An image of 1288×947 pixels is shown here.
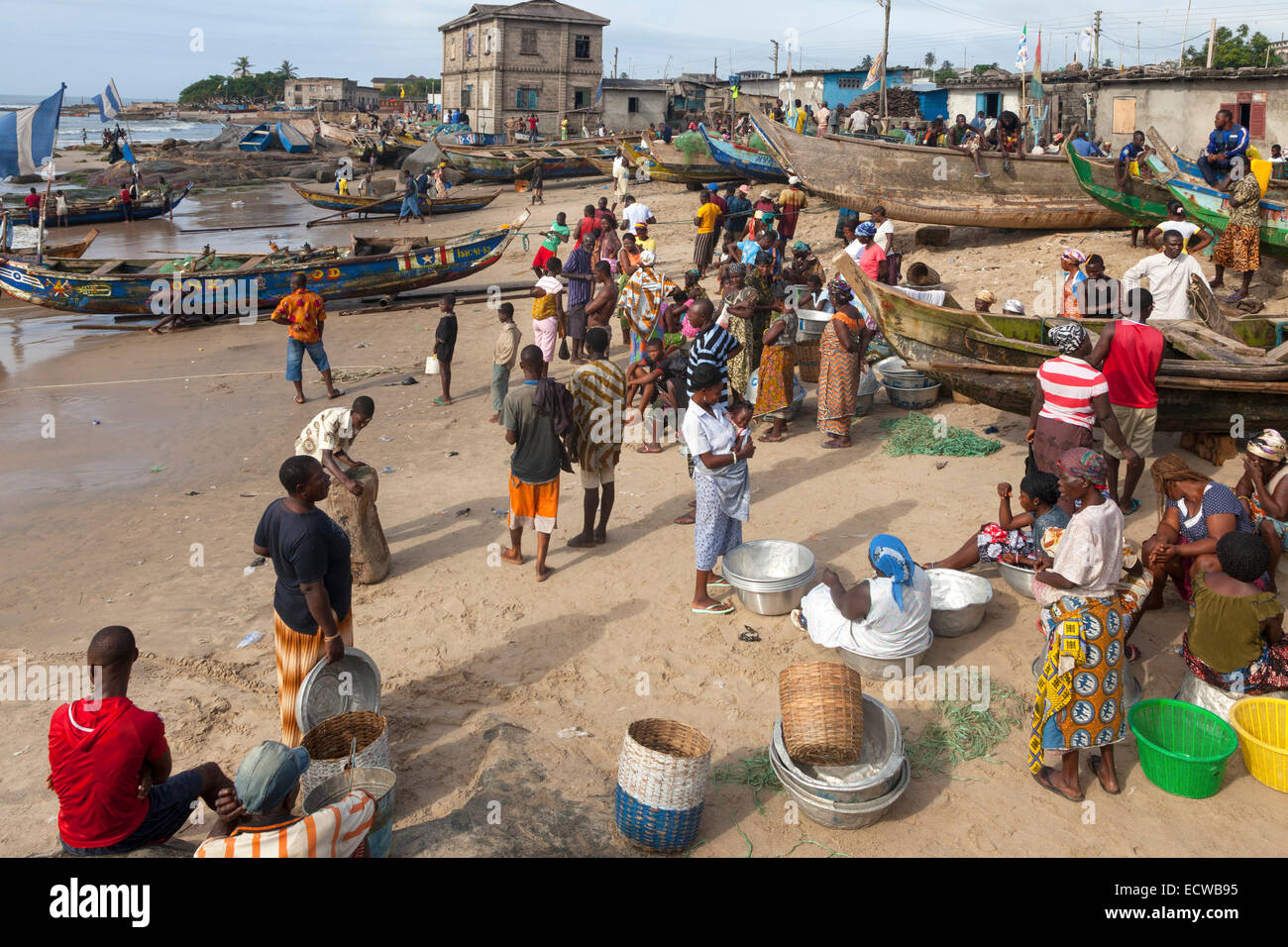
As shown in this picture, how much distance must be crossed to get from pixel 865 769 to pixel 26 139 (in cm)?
1751

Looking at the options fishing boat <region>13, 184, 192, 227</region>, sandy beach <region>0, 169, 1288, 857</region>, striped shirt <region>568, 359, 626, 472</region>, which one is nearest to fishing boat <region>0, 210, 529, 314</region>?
sandy beach <region>0, 169, 1288, 857</region>

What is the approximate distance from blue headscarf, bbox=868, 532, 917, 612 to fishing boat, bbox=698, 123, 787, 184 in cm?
2100

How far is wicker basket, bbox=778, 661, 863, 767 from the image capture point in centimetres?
431

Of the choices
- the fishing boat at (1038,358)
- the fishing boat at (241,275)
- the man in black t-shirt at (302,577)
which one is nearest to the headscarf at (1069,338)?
the fishing boat at (1038,358)

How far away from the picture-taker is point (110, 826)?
3.58 metres

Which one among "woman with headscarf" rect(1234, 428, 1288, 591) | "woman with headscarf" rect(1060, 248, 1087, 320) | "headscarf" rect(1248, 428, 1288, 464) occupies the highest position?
"woman with headscarf" rect(1060, 248, 1087, 320)

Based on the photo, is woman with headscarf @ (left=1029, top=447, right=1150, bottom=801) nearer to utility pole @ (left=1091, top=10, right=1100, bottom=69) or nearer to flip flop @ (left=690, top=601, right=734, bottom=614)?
flip flop @ (left=690, top=601, right=734, bottom=614)

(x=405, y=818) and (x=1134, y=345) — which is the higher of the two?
(x=1134, y=345)

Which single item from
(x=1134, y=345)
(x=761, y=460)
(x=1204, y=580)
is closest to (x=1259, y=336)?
(x=1134, y=345)

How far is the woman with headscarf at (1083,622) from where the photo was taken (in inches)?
162

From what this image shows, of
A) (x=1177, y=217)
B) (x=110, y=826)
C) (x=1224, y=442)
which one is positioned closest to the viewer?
(x=110, y=826)

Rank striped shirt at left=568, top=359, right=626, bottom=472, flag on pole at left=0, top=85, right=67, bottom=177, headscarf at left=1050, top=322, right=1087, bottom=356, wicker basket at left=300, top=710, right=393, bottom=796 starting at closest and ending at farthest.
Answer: wicker basket at left=300, top=710, right=393, bottom=796, headscarf at left=1050, top=322, right=1087, bottom=356, striped shirt at left=568, top=359, right=626, bottom=472, flag on pole at left=0, top=85, right=67, bottom=177

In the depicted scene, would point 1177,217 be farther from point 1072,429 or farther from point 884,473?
point 1072,429

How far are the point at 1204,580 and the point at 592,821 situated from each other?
3169mm
